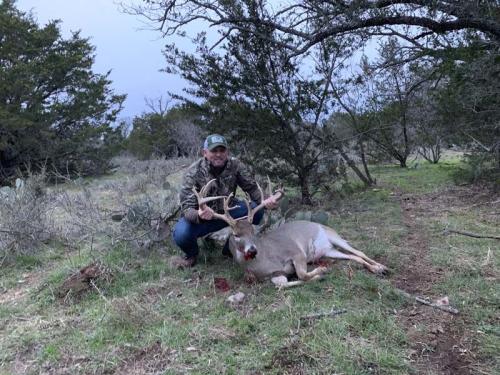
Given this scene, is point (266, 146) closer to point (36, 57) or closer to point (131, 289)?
point (131, 289)

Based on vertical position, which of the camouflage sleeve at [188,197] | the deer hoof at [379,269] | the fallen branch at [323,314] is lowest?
the fallen branch at [323,314]

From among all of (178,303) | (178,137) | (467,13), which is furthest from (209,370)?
(178,137)

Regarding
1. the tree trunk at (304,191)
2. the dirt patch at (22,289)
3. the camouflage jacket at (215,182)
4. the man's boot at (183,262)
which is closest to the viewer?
the dirt patch at (22,289)

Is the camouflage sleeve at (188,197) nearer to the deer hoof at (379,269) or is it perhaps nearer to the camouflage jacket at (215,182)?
the camouflage jacket at (215,182)

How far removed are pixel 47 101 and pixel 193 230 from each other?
54.2 feet

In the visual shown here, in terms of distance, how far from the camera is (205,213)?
202 inches

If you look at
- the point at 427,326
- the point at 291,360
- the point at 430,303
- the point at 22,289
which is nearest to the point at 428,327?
the point at 427,326

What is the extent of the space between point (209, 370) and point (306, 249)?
7.79 feet

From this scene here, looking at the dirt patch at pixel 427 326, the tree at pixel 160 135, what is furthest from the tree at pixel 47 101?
the dirt patch at pixel 427 326

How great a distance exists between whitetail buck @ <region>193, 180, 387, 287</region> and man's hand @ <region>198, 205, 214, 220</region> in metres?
0.05

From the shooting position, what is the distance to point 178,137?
24.7 metres

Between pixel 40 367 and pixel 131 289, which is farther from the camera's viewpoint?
pixel 131 289

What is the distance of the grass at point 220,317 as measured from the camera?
142 inches

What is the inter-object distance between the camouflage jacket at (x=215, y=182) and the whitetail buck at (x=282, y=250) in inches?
15.5
